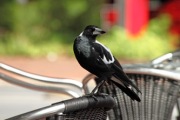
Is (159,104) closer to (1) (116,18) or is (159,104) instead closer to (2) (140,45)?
(2) (140,45)

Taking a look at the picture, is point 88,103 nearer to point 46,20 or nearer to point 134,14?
point 46,20

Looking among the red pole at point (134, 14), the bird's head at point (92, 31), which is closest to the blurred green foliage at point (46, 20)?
the red pole at point (134, 14)

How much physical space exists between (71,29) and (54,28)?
48 cm

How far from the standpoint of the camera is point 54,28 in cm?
1872

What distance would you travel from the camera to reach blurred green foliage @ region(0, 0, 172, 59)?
1714 centimetres

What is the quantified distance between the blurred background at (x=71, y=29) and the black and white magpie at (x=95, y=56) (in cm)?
1282

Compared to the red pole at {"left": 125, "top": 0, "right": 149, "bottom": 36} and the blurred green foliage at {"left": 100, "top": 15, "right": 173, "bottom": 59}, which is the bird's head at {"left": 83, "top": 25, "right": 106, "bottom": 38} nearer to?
the blurred green foliage at {"left": 100, "top": 15, "right": 173, "bottom": 59}

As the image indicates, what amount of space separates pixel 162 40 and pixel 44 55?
322 cm

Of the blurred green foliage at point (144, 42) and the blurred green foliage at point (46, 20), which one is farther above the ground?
the blurred green foliage at point (46, 20)

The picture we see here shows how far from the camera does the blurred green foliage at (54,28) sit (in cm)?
1714

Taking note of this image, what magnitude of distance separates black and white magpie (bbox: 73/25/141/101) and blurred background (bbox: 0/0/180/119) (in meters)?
12.8

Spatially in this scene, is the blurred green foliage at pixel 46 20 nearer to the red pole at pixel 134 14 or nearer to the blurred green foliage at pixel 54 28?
the blurred green foliage at pixel 54 28

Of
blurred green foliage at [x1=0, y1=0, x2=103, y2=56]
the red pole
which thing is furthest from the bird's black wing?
the red pole

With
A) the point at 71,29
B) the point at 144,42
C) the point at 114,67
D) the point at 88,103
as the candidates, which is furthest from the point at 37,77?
the point at 71,29
